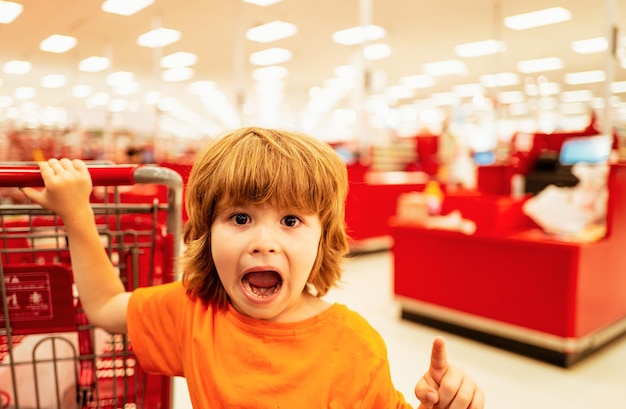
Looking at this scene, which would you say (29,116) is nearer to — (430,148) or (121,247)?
(430,148)

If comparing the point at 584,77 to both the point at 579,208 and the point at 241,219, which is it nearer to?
the point at 579,208

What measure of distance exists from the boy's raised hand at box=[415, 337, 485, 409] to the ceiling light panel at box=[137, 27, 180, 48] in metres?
10.1

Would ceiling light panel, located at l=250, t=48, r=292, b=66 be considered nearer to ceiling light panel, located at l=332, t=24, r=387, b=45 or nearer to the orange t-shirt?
ceiling light panel, located at l=332, t=24, r=387, b=45

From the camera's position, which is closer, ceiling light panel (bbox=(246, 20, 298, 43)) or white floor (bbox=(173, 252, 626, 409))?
white floor (bbox=(173, 252, 626, 409))

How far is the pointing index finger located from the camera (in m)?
0.80

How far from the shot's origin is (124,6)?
28.6ft

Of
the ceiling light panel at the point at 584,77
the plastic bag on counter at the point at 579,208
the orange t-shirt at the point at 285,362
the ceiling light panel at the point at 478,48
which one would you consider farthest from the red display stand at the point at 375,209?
the ceiling light panel at the point at 584,77

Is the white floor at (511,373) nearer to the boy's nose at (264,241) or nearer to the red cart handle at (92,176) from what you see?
the red cart handle at (92,176)

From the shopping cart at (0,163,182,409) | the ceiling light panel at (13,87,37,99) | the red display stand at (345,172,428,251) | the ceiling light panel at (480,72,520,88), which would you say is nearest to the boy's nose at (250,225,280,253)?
the shopping cart at (0,163,182,409)

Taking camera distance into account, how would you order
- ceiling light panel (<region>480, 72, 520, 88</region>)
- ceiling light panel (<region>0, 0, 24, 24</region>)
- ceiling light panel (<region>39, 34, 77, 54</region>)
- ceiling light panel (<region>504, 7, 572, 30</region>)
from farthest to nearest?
ceiling light panel (<region>480, 72, 520, 88</region>) → ceiling light panel (<region>39, 34, 77, 54</region>) → ceiling light panel (<region>0, 0, 24, 24</region>) → ceiling light panel (<region>504, 7, 572, 30</region>)

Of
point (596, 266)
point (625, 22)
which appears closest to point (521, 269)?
point (596, 266)

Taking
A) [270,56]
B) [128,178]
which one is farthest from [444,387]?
[270,56]

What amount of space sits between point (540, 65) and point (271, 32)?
7.63 meters

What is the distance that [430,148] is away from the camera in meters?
10.4
